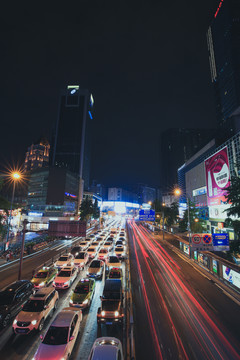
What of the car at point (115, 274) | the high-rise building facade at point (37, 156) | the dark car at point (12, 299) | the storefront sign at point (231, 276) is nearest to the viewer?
the dark car at point (12, 299)

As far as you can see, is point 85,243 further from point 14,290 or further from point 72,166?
A: point 72,166

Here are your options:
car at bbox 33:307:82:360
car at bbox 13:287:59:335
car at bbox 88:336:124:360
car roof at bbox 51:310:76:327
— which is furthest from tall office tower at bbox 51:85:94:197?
car at bbox 88:336:124:360

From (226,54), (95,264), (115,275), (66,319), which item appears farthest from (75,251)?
(226,54)

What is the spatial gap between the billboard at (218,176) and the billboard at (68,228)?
128ft

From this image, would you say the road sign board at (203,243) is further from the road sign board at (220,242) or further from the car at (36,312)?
the car at (36,312)

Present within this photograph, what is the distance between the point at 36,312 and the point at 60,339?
10.8 feet

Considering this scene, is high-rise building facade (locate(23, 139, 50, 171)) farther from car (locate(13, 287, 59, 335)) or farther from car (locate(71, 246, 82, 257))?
car (locate(13, 287, 59, 335))

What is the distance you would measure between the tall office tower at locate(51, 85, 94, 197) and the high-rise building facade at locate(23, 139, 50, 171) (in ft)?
45.8

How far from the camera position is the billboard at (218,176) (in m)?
45.2

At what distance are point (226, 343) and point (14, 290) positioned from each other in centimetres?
1470

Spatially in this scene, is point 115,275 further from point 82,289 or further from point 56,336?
point 56,336

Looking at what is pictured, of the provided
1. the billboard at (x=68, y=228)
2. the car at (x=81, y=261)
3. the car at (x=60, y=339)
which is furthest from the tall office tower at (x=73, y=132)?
the car at (x=60, y=339)

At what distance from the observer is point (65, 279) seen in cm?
1623

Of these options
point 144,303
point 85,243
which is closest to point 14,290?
point 144,303
